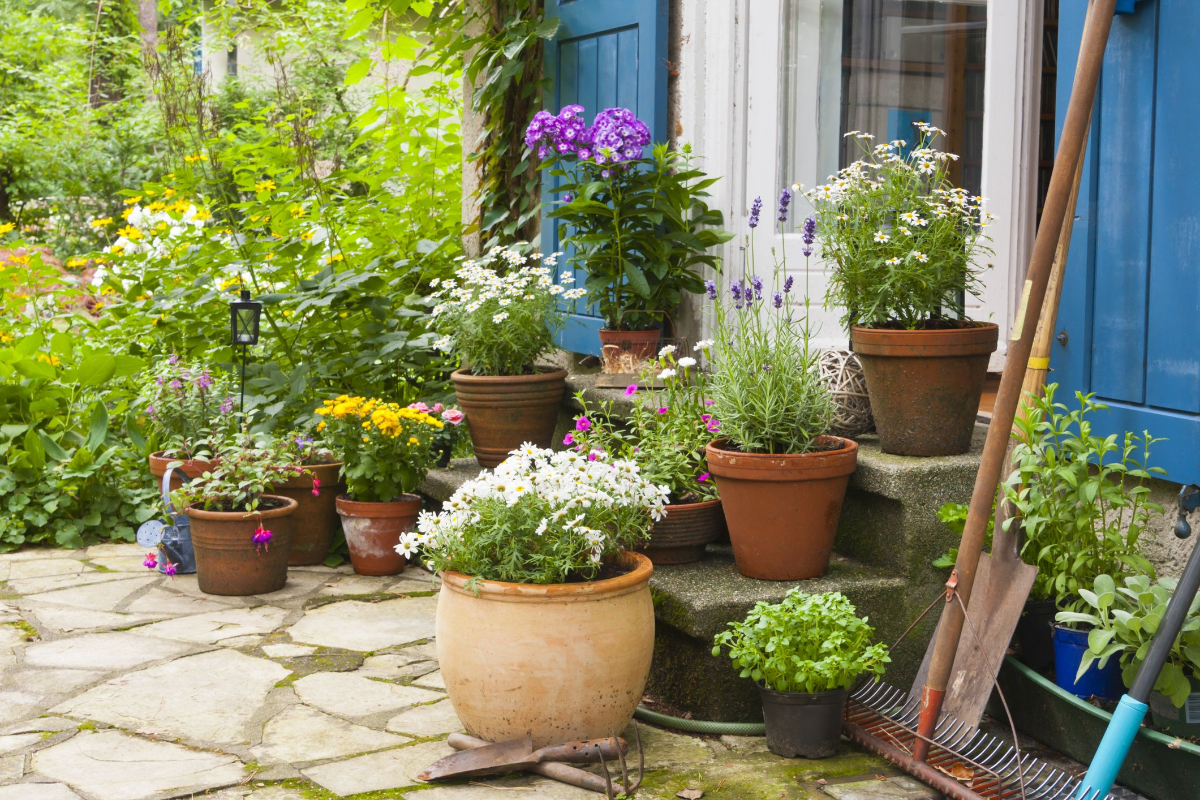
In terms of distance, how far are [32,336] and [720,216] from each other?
9.80 feet

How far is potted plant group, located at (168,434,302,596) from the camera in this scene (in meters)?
3.69

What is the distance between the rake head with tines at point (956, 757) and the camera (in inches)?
86.1

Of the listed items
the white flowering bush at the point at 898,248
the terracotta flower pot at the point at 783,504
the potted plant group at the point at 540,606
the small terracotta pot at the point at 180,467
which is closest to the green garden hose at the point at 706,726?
the potted plant group at the point at 540,606

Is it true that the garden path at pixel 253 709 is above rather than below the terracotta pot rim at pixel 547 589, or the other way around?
below

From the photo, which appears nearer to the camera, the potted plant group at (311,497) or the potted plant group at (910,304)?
the potted plant group at (910,304)

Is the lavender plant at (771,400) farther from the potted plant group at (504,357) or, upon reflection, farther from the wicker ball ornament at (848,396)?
the potted plant group at (504,357)

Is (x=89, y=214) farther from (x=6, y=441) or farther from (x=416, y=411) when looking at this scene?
(x=416, y=411)

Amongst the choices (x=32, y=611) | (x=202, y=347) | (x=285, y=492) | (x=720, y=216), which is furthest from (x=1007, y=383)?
(x=202, y=347)

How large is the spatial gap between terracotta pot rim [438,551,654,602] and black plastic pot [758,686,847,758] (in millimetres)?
392

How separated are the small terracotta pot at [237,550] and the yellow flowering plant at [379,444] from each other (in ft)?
0.96

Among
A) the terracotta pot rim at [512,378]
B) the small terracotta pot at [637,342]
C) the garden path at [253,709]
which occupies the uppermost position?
the small terracotta pot at [637,342]

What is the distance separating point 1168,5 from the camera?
7.75ft

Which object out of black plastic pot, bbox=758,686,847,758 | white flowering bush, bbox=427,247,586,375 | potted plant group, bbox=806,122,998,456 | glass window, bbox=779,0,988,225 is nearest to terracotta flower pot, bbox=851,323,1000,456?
potted plant group, bbox=806,122,998,456

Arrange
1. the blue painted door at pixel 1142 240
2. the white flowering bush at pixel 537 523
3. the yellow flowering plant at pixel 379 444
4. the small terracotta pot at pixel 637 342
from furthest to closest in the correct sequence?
the yellow flowering plant at pixel 379 444, the small terracotta pot at pixel 637 342, the white flowering bush at pixel 537 523, the blue painted door at pixel 1142 240
